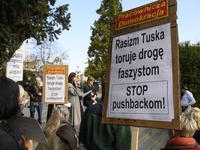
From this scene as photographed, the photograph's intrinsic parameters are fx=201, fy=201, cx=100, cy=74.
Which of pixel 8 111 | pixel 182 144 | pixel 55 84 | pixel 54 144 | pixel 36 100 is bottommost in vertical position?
pixel 54 144

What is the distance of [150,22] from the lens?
1.98m

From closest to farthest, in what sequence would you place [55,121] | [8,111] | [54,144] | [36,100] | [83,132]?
[8,111]
[83,132]
[54,144]
[55,121]
[36,100]

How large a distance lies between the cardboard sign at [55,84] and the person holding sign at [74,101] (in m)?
0.44

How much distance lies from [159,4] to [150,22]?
0.60 ft

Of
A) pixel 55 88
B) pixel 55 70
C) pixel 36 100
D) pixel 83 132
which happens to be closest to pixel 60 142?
pixel 83 132

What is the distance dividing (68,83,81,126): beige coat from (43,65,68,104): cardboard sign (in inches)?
17.3

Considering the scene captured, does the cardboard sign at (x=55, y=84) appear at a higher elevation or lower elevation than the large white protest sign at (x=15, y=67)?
lower

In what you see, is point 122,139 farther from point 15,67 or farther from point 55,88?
point 15,67

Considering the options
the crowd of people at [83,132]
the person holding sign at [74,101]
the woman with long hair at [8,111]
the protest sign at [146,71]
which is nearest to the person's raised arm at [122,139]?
the crowd of people at [83,132]

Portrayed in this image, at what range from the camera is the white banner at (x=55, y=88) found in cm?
620

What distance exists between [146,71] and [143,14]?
0.60m

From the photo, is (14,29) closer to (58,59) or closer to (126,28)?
(126,28)

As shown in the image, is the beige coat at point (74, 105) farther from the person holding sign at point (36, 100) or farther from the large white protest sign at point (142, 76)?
the large white protest sign at point (142, 76)

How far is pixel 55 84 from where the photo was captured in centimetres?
625
